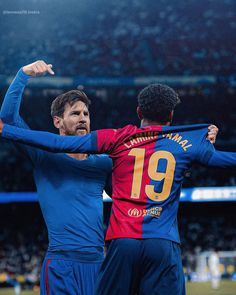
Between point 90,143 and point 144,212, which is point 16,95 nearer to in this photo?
point 90,143

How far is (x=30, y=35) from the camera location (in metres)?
20.7

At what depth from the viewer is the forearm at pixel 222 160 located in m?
2.46

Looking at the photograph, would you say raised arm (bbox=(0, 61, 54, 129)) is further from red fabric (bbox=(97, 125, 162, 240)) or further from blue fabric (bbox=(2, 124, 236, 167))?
red fabric (bbox=(97, 125, 162, 240))

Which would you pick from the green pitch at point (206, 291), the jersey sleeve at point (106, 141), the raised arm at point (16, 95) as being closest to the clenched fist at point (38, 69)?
the raised arm at point (16, 95)

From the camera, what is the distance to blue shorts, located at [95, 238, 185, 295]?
2296 millimetres

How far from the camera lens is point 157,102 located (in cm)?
246

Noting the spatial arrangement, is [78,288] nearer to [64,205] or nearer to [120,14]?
[64,205]

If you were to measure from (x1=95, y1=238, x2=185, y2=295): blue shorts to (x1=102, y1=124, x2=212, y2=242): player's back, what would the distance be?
5 cm

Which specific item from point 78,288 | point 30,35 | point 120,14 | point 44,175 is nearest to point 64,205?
point 44,175

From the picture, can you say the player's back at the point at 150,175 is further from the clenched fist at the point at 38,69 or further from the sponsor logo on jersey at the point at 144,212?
the clenched fist at the point at 38,69

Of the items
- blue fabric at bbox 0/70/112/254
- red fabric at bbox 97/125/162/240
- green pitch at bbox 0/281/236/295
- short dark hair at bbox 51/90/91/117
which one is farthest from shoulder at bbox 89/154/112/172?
green pitch at bbox 0/281/236/295

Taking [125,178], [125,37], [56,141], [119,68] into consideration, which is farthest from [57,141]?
[125,37]

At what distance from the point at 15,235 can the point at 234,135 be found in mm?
9473

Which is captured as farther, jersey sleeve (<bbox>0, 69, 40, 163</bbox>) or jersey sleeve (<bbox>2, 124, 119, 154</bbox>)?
jersey sleeve (<bbox>0, 69, 40, 163</bbox>)
